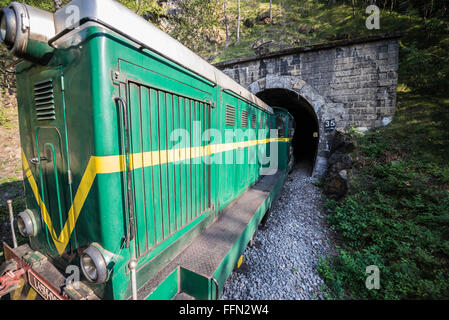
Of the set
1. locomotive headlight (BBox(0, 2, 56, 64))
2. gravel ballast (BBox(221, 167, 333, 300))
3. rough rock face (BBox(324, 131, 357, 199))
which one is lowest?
gravel ballast (BBox(221, 167, 333, 300))

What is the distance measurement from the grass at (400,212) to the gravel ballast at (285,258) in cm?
28

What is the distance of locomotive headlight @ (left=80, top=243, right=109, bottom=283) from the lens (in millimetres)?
1235

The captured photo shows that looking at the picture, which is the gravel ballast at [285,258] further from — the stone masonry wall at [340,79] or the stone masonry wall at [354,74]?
the stone masonry wall at [354,74]

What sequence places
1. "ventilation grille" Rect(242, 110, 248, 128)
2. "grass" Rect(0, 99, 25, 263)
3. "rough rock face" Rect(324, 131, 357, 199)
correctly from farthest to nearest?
"rough rock face" Rect(324, 131, 357, 199) → "grass" Rect(0, 99, 25, 263) → "ventilation grille" Rect(242, 110, 248, 128)

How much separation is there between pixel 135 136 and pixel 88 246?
0.88m

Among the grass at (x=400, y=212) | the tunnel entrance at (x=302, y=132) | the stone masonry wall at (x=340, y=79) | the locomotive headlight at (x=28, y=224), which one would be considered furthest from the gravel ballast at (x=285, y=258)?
the tunnel entrance at (x=302, y=132)

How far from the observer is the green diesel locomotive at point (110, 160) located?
4.11ft

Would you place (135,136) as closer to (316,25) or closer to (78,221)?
(78,221)

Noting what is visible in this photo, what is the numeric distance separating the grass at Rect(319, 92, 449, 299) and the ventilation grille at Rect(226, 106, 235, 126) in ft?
9.96

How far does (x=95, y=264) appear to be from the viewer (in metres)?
1.23

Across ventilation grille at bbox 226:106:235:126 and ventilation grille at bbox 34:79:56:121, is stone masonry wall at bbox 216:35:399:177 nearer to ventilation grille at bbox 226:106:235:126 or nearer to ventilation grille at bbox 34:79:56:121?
ventilation grille at bbox 226:106:235:126

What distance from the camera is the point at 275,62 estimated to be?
9273mm

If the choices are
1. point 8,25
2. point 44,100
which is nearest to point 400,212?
point 44,100

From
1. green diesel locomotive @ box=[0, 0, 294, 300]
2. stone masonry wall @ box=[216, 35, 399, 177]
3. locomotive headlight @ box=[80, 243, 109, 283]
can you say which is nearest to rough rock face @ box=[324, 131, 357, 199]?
stone masonry wall @ box=[216, 35, 399, 177]
